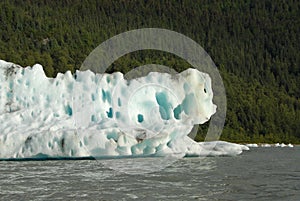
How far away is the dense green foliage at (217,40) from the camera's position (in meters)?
78.1

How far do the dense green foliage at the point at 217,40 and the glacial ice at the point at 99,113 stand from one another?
35.8 m

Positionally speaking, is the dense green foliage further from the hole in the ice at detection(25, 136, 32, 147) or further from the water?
the water

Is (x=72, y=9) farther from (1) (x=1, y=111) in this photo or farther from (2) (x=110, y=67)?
(1) (x=1, y=111)

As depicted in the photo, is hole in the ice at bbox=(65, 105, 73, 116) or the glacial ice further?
hole in the ice at bbox=(65, 105, 73, 116)

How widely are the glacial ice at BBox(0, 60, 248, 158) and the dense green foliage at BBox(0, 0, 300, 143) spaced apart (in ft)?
117

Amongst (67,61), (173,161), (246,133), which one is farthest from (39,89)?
(246,133)

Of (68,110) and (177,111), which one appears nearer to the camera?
(68,110)

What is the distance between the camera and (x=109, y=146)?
24656 millimetres

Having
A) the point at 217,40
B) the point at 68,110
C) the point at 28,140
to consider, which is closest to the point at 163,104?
the point at 68,110

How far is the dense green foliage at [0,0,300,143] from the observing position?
78062 millimetres

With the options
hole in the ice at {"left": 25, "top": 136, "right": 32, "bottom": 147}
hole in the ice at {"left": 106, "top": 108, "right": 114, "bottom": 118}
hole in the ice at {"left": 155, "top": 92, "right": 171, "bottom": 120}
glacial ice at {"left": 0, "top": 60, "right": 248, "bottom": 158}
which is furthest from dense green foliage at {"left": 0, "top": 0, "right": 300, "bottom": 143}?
hole in the ice at {"left": 25, "top": 136, "right": 32, "bottom": 147}

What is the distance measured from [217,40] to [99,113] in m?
93.1

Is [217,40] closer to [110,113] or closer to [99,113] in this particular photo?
[110,113]

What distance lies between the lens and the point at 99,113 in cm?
2664
